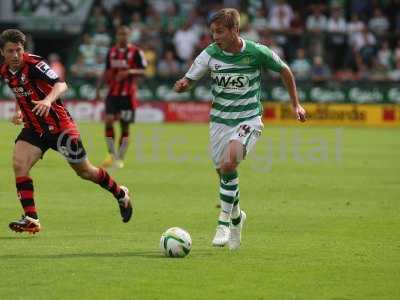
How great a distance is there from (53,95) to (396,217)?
4.43 metres

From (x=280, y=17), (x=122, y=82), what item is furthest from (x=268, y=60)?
(x=280, y=17)

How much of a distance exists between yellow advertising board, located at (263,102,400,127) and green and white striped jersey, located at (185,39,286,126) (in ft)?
68.5

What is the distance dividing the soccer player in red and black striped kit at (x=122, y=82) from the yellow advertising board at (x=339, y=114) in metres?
12.2

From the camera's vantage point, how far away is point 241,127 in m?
9.46

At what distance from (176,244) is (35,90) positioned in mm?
2137

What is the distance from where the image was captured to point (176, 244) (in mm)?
8797

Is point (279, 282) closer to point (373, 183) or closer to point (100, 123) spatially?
point (373, 183)

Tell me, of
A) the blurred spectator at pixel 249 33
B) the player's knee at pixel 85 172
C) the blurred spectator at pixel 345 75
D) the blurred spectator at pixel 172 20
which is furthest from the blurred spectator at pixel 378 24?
the player's knee at pixel 85 172

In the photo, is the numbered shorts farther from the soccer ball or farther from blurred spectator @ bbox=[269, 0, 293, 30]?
blurred spectator @ bbox=[269, 0, 293, 30]

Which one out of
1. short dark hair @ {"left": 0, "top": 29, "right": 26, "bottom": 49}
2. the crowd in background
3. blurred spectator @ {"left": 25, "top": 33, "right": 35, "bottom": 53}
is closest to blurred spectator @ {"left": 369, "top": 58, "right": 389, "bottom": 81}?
the crowd in background

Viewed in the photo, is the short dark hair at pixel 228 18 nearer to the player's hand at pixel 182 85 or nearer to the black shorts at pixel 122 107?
the player's hand at pixel 182 85

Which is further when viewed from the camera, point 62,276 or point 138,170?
point 138,170

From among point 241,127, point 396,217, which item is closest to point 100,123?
point 396,217

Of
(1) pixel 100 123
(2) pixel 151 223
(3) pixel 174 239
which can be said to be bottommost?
(1) pixel 100 123
